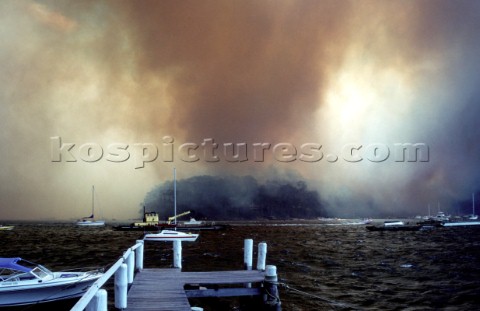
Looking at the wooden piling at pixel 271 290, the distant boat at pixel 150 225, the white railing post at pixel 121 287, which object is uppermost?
the white railing post at pixel 121 287

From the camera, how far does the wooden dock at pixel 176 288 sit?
14094 millimetres

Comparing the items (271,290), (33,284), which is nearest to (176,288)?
(271,290)

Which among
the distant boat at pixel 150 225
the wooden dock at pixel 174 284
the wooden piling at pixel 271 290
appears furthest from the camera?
the distant boat at pixel 150 225

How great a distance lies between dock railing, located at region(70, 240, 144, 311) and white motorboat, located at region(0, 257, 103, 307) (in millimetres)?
5199

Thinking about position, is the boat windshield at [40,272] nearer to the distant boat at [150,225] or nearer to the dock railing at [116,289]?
the dock railing at [116,289]

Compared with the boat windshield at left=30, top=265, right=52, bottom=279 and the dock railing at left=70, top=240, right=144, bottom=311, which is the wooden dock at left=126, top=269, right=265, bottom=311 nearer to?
the dock railing at left=70, top=240, right=144, bottom=311

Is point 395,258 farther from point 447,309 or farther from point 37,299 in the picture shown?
point 37,299

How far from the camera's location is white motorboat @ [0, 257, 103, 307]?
74.1 ft

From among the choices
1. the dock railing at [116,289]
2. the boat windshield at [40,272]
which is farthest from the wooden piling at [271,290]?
the boat windshield at [40,272]

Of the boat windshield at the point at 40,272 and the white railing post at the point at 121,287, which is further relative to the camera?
the boat windshield at the point at 40,272

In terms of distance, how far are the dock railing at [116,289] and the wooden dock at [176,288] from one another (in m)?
0.54

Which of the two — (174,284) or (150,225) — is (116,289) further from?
(150,225)

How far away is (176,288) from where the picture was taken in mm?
16562

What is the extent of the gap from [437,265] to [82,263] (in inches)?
1582
